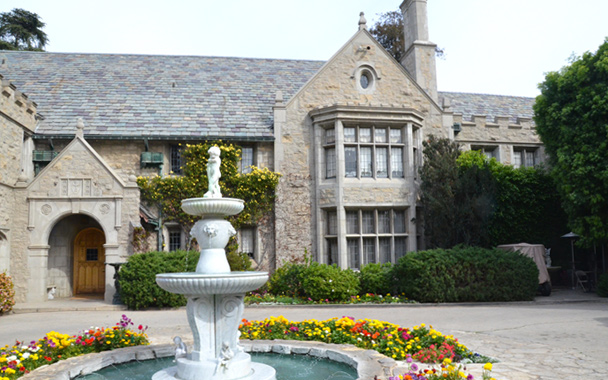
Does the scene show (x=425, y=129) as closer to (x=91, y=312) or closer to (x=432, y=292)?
(x=432, y=292)

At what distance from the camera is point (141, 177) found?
55.6 ft

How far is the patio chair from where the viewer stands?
18072mm

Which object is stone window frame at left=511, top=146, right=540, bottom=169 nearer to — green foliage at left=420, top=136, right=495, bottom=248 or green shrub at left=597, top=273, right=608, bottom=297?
green foliage at left=420, top=136, right=495, bottom=248

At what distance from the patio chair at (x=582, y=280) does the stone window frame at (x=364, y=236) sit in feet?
22.8

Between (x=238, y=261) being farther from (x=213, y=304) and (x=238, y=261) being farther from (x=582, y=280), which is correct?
(x=582, y=280)

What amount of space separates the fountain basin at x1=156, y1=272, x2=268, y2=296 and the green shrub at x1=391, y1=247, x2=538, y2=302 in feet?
31.7

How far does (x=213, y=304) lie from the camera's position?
603 centimetres

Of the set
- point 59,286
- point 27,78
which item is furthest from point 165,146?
point 27,78

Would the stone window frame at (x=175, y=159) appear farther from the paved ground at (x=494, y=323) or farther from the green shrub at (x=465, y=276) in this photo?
the green shrub at (x=465, y=276)

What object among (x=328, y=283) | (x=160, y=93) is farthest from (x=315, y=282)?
(x=160, y=93)

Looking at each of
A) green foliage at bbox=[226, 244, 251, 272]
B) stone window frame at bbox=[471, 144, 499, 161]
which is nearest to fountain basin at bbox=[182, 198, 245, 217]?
green foliage at bbox=[226, 244, 251, 272]

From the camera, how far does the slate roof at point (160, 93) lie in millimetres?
17609

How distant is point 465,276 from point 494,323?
3.92 meters

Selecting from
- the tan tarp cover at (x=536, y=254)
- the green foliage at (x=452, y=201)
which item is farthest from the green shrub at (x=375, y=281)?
the tan tarp cover at (x=536, y=254)
